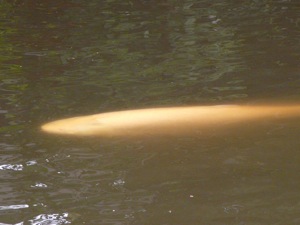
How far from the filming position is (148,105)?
20.7ft

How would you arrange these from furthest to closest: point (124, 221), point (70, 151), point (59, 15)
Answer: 1. point (59, 15)
2. point (70, 151)
3. point (124, 221)

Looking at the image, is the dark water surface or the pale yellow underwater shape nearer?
the dark water surface

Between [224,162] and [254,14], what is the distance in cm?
667

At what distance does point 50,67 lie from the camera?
314 inches

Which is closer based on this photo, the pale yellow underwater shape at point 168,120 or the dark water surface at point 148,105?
the dark water surface at point 148,105

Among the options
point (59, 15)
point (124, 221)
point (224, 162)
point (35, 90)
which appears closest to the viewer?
point (124, 221)

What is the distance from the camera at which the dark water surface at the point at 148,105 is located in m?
4.24

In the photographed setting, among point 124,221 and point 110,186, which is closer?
point 124,221

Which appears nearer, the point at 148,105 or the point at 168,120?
the point at 168,120

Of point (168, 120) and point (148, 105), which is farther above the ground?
point (148, 105)

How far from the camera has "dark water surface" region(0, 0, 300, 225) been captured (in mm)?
4238

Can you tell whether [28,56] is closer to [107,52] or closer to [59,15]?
[107,52]

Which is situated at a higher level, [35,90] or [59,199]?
[35,90]

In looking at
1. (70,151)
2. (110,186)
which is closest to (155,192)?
(110,186)
